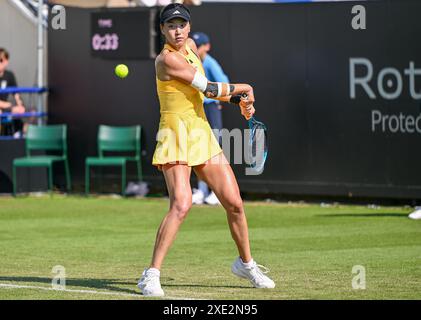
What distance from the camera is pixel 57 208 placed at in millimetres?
17578

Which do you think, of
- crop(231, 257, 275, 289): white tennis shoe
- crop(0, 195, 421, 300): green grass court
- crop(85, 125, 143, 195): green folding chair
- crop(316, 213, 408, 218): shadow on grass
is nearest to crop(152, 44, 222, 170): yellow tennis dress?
crop(231, 257, 275, 289): white tennis shoe

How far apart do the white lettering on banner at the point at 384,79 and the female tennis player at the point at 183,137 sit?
26.0 feet

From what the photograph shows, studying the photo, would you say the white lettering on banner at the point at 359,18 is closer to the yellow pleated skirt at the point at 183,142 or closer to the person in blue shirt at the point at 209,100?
the person in blue shirt at the point at 209,100

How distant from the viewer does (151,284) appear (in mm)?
9062

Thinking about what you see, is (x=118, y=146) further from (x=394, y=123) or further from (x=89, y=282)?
(x=89, y=282)

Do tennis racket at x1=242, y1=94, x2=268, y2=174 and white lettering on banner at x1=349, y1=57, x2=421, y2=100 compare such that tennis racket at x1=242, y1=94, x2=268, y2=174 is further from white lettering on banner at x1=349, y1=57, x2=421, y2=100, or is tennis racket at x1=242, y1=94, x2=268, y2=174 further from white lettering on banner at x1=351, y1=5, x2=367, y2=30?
white lettering on banner at x1=351, y1=5, x2=367, y2=30

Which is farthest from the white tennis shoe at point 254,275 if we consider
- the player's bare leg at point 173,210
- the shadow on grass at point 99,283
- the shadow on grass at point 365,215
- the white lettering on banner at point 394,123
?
the white lettering on banner at point 394,123

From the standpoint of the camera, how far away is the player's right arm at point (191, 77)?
9.23m

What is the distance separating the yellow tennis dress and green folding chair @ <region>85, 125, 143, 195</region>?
33.2 feet

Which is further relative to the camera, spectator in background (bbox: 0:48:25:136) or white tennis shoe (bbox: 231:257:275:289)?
spectator in background (bbox: 0:48:25:136)

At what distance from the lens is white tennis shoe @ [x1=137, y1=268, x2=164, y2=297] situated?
9.03 metres

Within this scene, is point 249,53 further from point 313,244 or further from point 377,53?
point 313,244

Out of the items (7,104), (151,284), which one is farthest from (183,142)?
(7,104)
